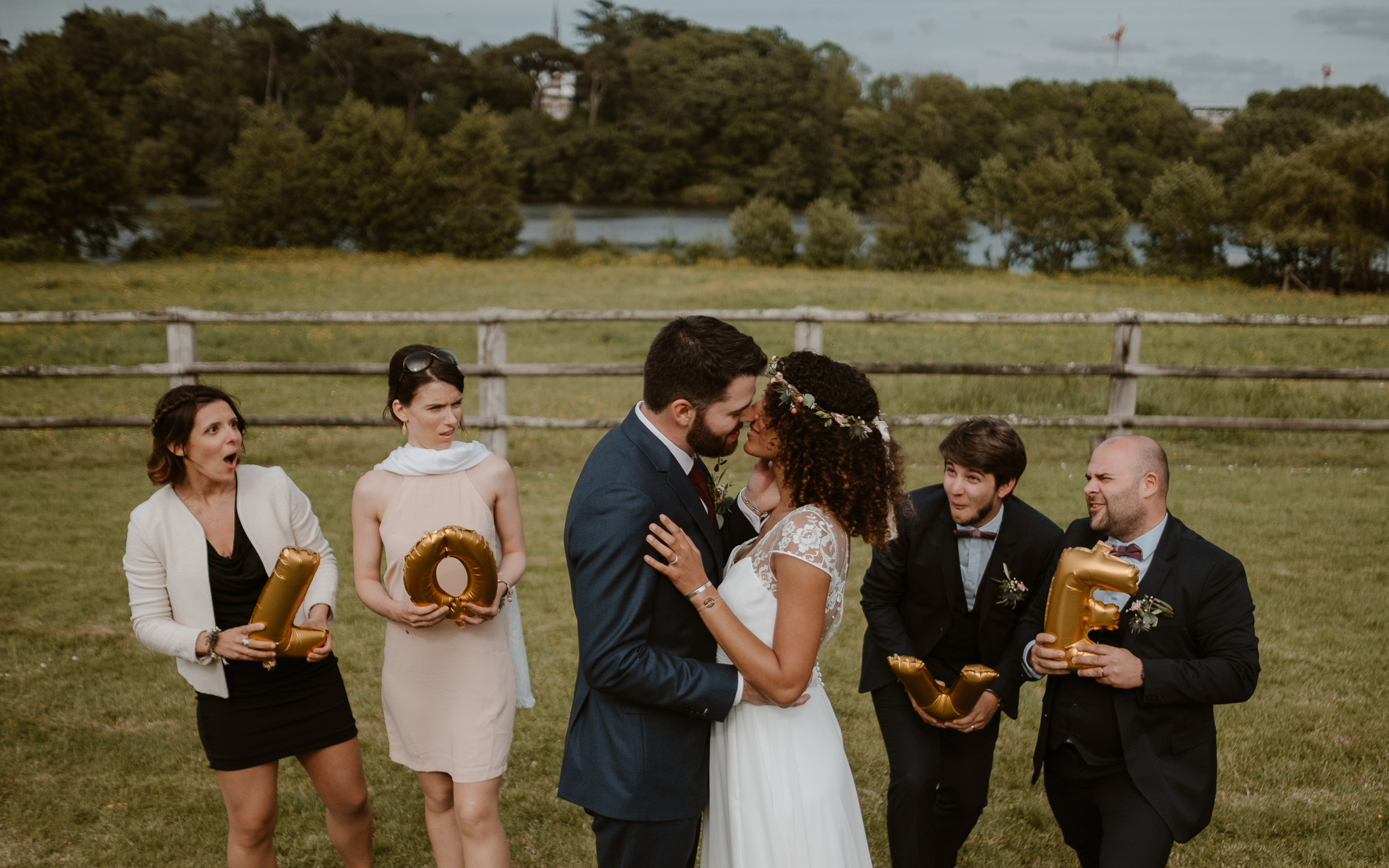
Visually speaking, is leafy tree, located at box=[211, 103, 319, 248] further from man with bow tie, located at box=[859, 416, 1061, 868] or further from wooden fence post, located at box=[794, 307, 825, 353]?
man with bow tie, located at box=[859, 416, 1061, 868]

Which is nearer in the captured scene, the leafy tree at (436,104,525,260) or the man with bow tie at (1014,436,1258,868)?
the man with bow tie at (1014,436,1258,868)

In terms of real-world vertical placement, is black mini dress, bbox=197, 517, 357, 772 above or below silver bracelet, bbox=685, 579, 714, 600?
below

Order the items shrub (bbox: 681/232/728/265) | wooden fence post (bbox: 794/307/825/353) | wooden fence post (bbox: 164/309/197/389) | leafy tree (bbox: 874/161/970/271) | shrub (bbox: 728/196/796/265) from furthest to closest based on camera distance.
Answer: leafy tree (bbox: 874/161/970/271) → shrub (bbox: 728/196/796/265) → shrub (bbox: 681/232/728/265) → wooden fence post (bbox: 794/307/825/353) → wooden fence post (bbox: 164/309/197/389)

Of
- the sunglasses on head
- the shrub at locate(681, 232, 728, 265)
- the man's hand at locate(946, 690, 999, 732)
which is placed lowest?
the man's hand at locate(946, 690, 999, 732)

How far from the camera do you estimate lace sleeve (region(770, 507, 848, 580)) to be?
7.07ft

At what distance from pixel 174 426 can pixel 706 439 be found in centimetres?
170

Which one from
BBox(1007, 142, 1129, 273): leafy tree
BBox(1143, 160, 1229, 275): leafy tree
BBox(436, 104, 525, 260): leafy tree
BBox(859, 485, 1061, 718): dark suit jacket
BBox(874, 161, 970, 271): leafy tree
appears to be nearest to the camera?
BBox(859, 485, 1061, 718): dark suit jacket

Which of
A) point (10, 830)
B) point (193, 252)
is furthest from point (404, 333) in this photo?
point (193, 252)

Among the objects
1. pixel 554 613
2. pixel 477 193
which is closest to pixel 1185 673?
pixel 554 613

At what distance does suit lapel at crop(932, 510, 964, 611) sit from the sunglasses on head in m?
1.67

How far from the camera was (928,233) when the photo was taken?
45.9 m

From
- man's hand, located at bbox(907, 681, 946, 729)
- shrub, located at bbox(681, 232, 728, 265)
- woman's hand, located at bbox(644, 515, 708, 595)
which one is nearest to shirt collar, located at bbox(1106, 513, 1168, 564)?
man's hand, located at bbox(907, 681, 946, 729)

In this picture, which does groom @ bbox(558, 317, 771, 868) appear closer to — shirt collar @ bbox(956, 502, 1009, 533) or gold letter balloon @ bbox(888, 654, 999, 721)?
gold letter balloon @ bbox(888, 654, 999, 721)

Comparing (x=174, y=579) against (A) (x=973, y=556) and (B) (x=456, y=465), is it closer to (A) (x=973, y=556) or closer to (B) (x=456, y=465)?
(B) (x=456, y=465)
